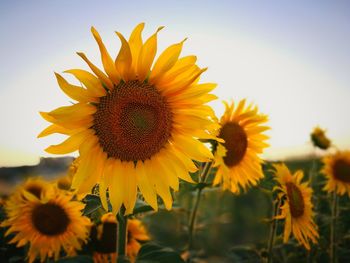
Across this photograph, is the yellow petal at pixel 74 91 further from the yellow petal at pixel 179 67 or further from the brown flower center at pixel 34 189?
the brown flower center at pixel 34 189

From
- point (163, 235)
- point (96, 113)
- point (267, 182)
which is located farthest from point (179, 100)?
point (163, 235)

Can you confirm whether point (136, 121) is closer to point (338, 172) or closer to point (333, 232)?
point (333, 232)

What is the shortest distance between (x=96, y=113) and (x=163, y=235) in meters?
4.92

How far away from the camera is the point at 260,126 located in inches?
143

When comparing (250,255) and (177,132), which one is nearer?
(177,132)

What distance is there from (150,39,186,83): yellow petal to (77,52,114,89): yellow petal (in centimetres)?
25

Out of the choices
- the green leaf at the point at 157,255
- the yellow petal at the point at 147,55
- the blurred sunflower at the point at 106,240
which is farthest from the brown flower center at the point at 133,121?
the blurred sunflower at the point at 106,240

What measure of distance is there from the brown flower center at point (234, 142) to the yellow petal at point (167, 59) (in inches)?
53.0

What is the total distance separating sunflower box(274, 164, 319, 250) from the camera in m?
2.80

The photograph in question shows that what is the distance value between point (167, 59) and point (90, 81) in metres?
0.43

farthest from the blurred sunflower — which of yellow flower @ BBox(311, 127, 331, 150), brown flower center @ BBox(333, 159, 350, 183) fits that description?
yellow flower @ BBox(311, 127, 331, 150)

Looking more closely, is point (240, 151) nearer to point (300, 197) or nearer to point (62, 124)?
point (300, 197)

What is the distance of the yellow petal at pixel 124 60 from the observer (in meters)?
1.80

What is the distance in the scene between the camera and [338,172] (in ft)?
15.2
